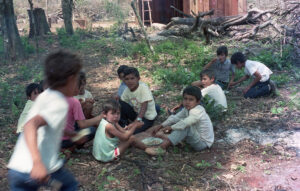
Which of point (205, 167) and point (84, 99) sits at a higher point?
point (84, 99)

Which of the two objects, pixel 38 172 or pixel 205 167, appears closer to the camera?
pixel 38 172

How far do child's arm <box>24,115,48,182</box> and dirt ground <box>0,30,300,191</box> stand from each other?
1.55 metres

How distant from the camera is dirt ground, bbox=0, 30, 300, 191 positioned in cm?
338

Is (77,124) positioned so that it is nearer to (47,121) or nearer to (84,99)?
(84,99)

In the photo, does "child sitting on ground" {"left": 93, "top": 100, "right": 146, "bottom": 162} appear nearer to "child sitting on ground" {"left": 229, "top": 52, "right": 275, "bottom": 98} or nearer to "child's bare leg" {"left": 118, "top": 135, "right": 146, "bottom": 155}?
"child's bare leg" {"left": 118, "top": 135, "right": 146, "bottom": 155}

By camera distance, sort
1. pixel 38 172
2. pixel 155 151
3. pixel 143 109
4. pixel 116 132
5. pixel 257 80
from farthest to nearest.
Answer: pixel 257 80 → pixel 143 109 → pixel 155 151 → pixel 116 132 → pixel 38 172

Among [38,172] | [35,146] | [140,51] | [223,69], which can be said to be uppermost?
[35,146]

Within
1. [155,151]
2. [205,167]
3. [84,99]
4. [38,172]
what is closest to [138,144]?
[155,151]

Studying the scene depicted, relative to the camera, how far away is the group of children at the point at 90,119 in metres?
2.03

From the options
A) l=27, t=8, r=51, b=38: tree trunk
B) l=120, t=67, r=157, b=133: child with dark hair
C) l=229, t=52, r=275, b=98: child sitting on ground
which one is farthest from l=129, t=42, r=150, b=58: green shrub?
l=27, t=8, r=51, b=38: tree trunk

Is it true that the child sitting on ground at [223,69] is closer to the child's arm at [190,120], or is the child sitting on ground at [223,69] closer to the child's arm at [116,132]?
the child's arm at [190,120]

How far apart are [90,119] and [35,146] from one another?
2.22 meters

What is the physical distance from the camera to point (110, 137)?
3844 mm

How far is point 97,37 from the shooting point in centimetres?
1244
